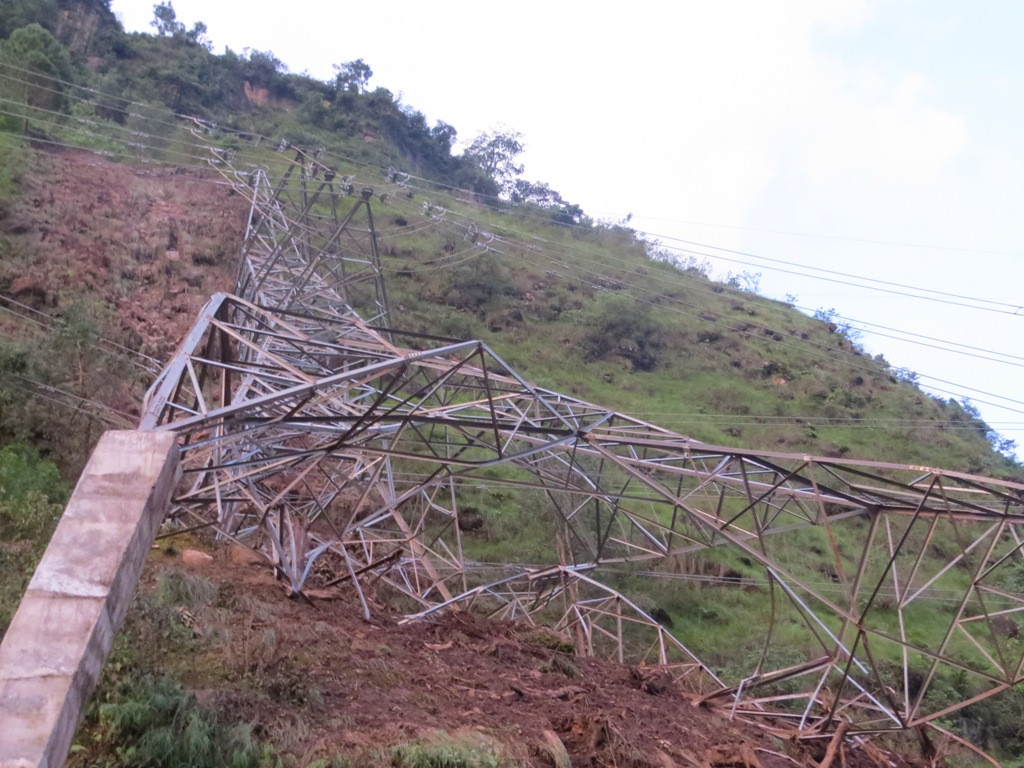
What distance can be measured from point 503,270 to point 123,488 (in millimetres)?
43274

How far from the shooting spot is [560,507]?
2117cm

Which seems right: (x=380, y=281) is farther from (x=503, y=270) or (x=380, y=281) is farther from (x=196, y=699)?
(x=503, y=270)

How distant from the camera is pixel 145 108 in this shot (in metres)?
46.9

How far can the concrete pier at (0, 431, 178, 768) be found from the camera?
582 cm

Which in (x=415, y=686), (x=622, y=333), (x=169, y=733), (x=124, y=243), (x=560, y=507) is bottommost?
(x=415, y=686)

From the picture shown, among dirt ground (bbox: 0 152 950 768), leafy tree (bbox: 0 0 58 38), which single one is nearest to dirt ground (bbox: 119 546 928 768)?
dirt ground (bbox: 0 152 950 768)

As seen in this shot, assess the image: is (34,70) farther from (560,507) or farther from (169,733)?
(169,733)

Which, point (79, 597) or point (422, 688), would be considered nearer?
point (79, 597)

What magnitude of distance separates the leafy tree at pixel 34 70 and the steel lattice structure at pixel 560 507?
14330mm

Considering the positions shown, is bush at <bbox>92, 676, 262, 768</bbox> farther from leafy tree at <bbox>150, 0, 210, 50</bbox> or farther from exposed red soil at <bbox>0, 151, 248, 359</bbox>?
leafy tree at <bbox>150, 0, 210, 50</bbox>

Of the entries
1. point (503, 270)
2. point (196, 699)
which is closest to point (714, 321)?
point (503, 270)

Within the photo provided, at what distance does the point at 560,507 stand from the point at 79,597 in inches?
612

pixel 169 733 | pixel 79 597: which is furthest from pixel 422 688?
pixel 79 597

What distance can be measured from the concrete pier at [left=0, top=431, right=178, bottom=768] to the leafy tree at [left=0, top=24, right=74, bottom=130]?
3260 centimetres
